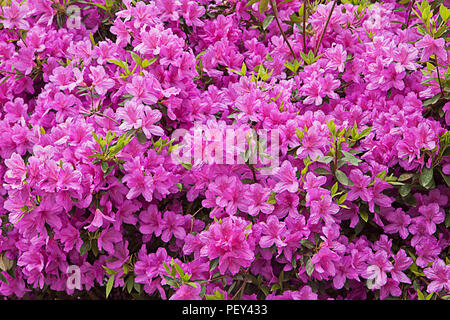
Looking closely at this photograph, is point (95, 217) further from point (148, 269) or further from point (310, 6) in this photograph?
point (310, 6)

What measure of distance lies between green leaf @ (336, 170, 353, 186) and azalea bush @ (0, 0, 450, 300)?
1 cm

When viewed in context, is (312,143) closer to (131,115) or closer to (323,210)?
(323,210)

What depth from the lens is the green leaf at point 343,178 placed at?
1.54 m

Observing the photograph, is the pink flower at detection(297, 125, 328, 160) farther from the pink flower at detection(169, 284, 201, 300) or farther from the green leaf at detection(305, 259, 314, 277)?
the pink flower at detection(169, 284, 201, 300)

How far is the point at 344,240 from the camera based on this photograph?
5.19 ft

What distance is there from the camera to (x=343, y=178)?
1546 mm

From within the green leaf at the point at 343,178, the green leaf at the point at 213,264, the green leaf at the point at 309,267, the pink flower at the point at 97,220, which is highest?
the green leaf at the point at 343,178

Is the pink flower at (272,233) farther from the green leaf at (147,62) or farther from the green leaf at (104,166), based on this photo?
the green leaf at (147,62)

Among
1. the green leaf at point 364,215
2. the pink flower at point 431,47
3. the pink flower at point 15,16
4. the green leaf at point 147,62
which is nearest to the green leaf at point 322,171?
the green leaf at point 364,215

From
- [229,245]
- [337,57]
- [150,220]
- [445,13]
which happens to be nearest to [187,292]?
[229,245]

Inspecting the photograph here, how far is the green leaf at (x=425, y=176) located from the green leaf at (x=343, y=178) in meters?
0.22

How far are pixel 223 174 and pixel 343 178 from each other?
1.14 ft

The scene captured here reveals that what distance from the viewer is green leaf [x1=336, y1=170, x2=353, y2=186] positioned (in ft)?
5.04
